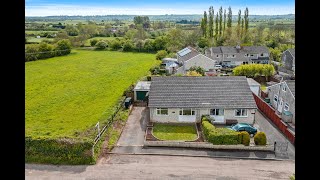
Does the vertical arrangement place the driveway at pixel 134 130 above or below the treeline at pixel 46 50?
below

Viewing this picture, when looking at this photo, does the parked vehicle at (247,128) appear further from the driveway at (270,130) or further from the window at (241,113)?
the window at (241,113)

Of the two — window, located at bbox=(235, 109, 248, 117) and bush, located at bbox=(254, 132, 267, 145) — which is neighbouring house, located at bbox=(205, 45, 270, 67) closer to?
window, located at bbox=(235, 109, 248, 117)

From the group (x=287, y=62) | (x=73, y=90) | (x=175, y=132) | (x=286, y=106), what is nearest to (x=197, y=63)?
(x=287, y=62)

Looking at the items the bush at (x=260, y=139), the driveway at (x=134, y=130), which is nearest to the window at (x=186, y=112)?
the driveway at (x=134, y=130)
